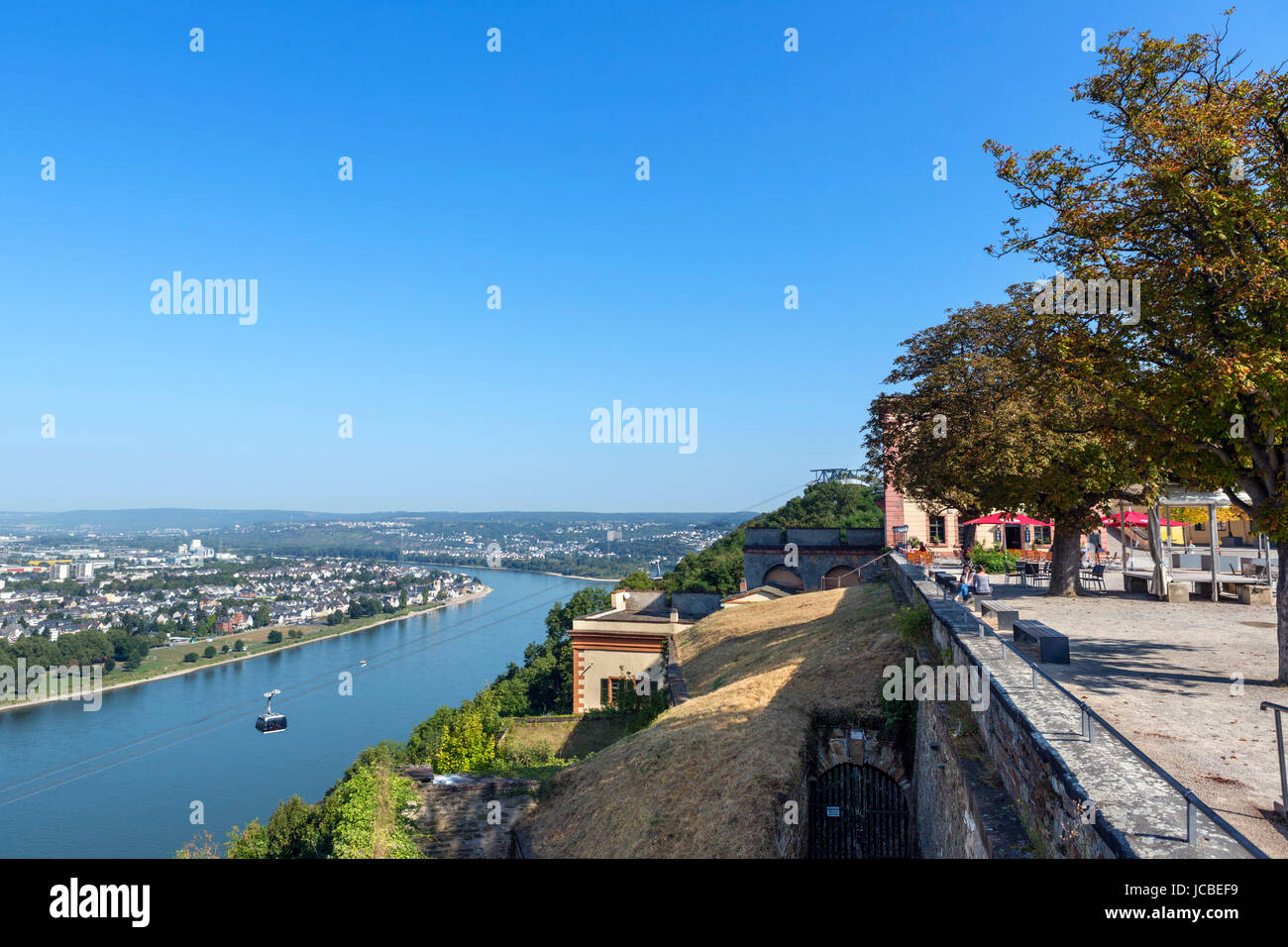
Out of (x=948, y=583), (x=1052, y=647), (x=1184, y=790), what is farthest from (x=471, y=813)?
(x=1184, y=790)

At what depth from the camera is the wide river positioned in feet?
161

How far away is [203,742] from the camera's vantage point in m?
64.6

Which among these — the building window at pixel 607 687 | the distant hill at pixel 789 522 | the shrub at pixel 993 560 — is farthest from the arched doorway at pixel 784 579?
the shrub at pixel 993 560

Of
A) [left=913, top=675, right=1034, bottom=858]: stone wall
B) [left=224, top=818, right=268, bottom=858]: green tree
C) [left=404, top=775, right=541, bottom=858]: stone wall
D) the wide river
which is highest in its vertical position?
[left=913, top=675, right=1034, bottom=858]: stone wall

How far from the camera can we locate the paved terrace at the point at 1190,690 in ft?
15.2

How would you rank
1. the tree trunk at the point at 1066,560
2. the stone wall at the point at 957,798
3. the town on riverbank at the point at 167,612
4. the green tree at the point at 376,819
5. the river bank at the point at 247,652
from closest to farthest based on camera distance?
→ the stone wall at the point at 957,798, the green tree at the point at 376,819, the tree trunk at the point at 1066,560, the river bank at the point at 247,652, the town on riverbank at the point at 167,612

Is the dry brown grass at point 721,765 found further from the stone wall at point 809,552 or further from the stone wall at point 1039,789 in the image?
the stone wall at point 809,552

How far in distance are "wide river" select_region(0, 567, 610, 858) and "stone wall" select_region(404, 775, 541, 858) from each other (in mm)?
26796

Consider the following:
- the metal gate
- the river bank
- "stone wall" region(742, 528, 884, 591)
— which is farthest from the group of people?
the river bank

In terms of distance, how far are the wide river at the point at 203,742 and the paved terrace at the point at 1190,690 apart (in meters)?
36.5

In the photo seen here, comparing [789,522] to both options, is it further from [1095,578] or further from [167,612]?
[167,612]

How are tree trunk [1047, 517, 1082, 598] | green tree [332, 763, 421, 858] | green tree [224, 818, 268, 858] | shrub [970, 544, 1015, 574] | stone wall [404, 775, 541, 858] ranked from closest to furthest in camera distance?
green tree [332, 763, 421, 858] < stone wall [404, 775, 541, 858] < tree trunk [1047, 517, 1082, 598] < green tree [224, 818, 268, 858] < shrub [970, 544, 1015, 574]

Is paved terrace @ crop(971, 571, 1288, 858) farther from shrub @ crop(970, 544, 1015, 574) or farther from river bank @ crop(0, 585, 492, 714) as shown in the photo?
river bank @ crop(0, 585, 492, 714)

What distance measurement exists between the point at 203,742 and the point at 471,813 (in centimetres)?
6577
